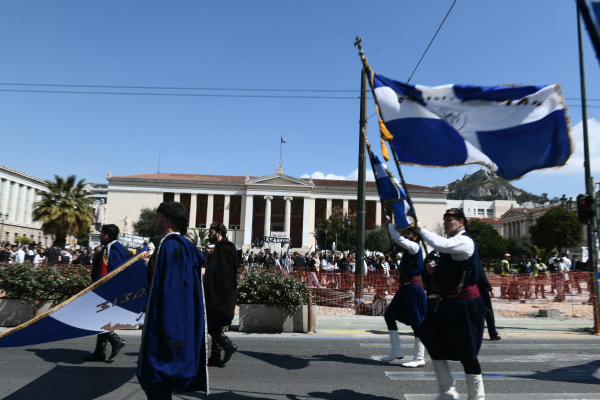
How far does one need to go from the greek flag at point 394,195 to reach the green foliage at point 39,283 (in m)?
6.06

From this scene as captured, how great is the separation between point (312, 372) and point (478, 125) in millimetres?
3798

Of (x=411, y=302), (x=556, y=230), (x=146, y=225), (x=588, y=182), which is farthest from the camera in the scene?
(x=146, y=225)

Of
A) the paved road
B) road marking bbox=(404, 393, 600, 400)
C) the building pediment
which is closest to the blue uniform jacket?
the paved road

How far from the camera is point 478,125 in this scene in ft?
18.8

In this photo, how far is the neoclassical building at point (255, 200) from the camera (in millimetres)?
73812

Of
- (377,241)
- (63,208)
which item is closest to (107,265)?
(63,208)

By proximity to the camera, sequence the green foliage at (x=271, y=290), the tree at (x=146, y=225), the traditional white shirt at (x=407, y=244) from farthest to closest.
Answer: the tree at (x=146, y=225) < the green foliage at (x=271, y=290) < the traditional white shirt at (x=407, y=244)

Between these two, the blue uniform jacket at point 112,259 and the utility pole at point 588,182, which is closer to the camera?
the blue uniform jacket at point 112,259

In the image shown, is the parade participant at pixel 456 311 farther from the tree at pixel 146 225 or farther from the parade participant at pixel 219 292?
the tree at pixel 146 225

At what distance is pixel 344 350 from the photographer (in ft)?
23.0

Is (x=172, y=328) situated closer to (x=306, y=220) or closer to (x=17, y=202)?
(x=306, y=220)

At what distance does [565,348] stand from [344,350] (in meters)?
3.91

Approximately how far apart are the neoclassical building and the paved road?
64213 millimetres

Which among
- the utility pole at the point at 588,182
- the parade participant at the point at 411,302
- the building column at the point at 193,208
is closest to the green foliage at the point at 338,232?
the building column at the point at 193,208
